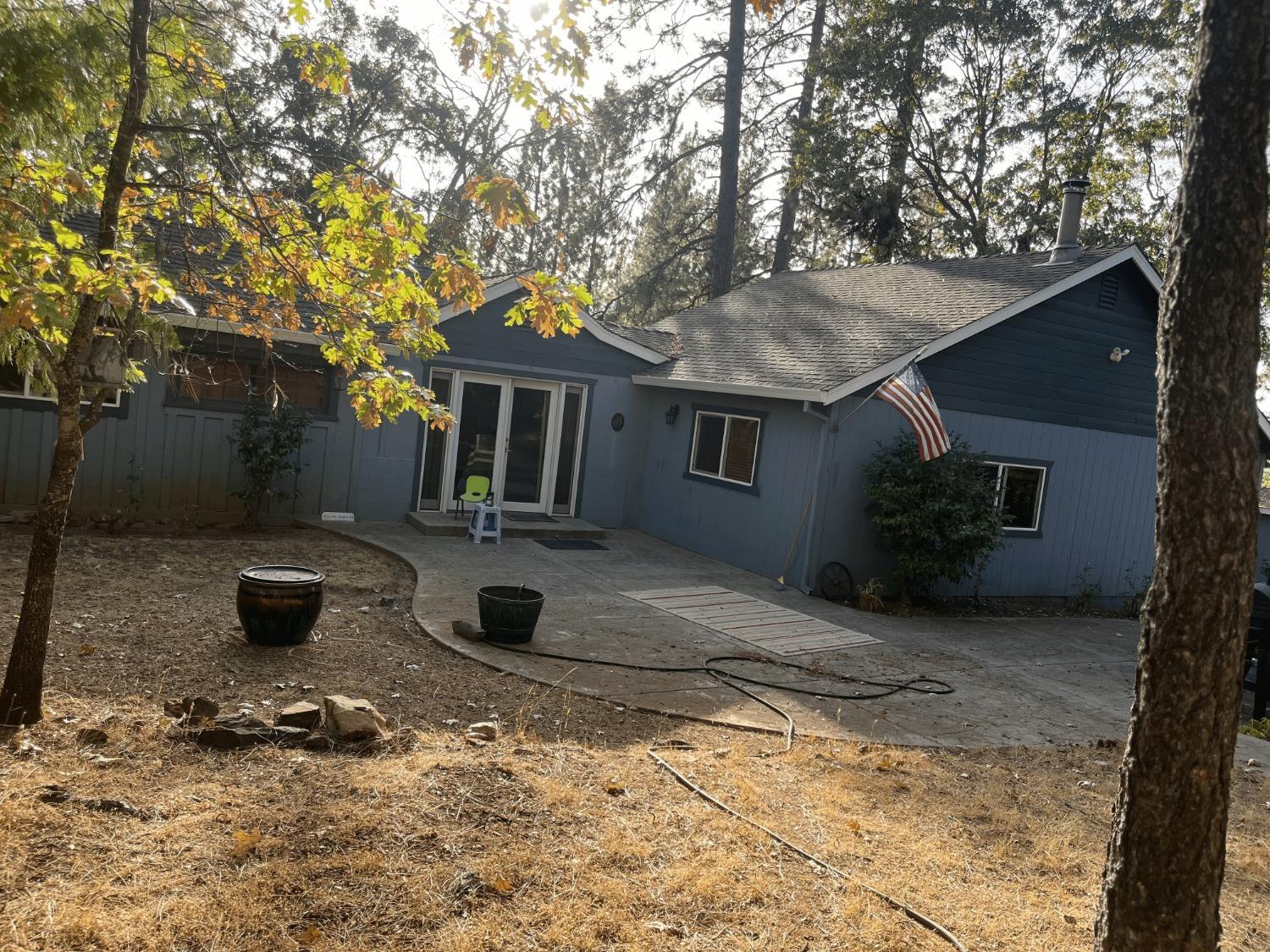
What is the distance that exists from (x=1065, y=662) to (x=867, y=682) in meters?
3.07

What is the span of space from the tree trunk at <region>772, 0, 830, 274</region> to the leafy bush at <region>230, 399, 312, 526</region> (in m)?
15.6

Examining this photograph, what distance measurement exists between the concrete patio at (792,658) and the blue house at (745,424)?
0.95 metres

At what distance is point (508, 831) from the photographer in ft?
13.4

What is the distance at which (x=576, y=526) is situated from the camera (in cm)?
1363

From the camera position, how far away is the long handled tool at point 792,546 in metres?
11.3

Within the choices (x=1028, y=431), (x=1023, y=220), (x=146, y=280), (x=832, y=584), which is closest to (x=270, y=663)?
(x=146, y=280)

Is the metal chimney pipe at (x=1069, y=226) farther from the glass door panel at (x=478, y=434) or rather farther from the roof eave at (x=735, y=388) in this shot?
the glass door panel at (x=478, y=434)

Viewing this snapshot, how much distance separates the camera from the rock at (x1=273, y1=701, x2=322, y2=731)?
5.16 meters

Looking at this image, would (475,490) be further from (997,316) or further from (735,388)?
(997,316)

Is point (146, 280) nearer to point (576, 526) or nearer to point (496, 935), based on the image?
point (496, 935)

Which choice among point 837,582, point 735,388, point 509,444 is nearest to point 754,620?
point 837,582

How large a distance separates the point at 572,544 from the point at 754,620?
150 inches

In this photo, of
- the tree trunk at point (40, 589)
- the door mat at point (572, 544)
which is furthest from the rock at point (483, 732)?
the door mat at point (572, 544)

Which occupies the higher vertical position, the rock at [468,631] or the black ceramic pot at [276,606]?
the black ceramic pot at [276,606]
